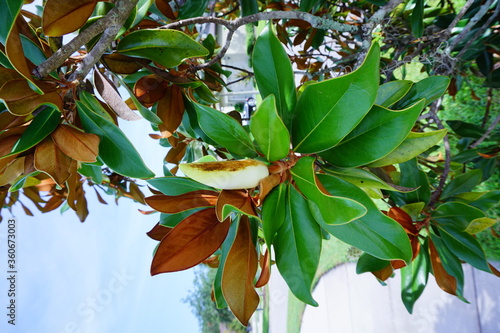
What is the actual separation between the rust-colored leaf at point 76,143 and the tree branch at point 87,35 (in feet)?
0.29

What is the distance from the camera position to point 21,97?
0.49 meters

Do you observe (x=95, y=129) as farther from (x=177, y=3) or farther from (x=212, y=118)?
(x=177, y=3)

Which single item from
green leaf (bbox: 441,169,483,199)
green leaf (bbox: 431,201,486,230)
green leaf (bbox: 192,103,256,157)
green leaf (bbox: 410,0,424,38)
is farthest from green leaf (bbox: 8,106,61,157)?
green leaf (bbox: 410,0,424,38)

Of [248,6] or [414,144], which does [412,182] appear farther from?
[248,6]

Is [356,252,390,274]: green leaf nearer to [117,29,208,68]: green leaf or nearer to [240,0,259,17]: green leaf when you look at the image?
[117,29,208,68]: green leaf

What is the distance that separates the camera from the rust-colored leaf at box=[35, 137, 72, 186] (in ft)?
1.75

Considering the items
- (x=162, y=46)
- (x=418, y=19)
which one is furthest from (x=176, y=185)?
(x=418, y=19)

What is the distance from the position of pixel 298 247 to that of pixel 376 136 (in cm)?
21

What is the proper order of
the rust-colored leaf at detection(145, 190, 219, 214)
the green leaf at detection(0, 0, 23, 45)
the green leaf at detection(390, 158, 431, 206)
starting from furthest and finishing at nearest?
the green leaf at detection(390, 158, 431, 206)
the rust-colored leaf at detection(145, 190, 219, 214)
the green leaf at detection(0, 0, 23, 45)

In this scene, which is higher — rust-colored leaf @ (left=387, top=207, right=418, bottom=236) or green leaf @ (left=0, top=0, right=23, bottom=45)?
green leaf @ (left=0, top=0, right=23, bottom=45)

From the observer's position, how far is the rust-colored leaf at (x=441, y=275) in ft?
2.90

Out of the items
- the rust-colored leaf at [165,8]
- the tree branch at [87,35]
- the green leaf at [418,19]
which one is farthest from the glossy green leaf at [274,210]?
the green leaf at [418,19]

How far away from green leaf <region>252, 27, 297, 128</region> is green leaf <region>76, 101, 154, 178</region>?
23 cm

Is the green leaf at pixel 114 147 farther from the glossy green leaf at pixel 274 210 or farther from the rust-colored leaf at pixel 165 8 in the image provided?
the rust-colored leaf at pixel 165 8
